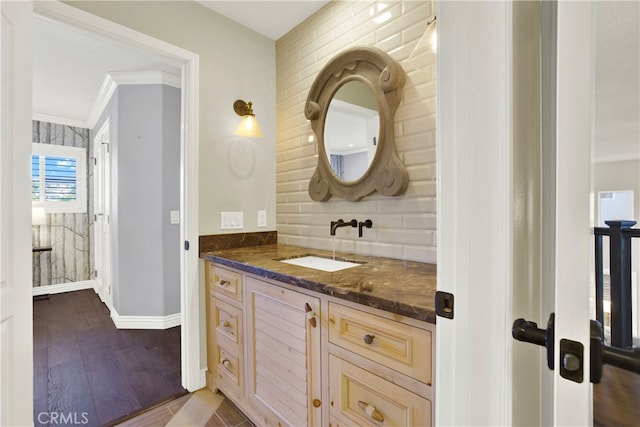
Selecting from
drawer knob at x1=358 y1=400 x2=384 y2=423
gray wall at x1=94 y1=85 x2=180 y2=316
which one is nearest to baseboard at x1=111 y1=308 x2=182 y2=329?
gray wall at x1=94 y1=85 x2=180 y2=316

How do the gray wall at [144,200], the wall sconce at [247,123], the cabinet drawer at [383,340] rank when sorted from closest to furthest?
the cabinet drawer at [383,340]
the wall sconce at [247,123]
the gray wall at [144,200]

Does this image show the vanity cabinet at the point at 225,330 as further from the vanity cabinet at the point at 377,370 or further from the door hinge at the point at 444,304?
the door hinge at the point at 444,304

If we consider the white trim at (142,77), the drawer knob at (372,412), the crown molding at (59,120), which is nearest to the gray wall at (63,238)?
the crown molding at (59,120)

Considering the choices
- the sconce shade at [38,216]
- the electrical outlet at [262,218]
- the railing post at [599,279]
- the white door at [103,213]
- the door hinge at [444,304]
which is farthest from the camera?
the sconce shade at [38,216]

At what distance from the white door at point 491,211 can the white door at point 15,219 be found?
1.46 metres

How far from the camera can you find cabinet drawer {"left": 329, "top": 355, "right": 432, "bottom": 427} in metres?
0.89

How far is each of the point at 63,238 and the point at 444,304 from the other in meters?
5.33

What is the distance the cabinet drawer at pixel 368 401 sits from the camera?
0.89 m

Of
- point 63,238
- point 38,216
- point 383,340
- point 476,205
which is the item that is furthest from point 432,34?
point 63,238

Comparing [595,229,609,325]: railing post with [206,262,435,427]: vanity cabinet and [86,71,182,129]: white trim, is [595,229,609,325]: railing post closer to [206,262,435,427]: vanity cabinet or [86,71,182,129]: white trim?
[206,262,435,427]: vanity cabinet

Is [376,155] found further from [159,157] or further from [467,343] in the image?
[159,157]

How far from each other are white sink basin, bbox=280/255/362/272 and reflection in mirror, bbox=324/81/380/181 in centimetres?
51

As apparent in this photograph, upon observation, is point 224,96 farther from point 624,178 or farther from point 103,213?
point 103,213

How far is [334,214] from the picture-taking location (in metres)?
1.94
